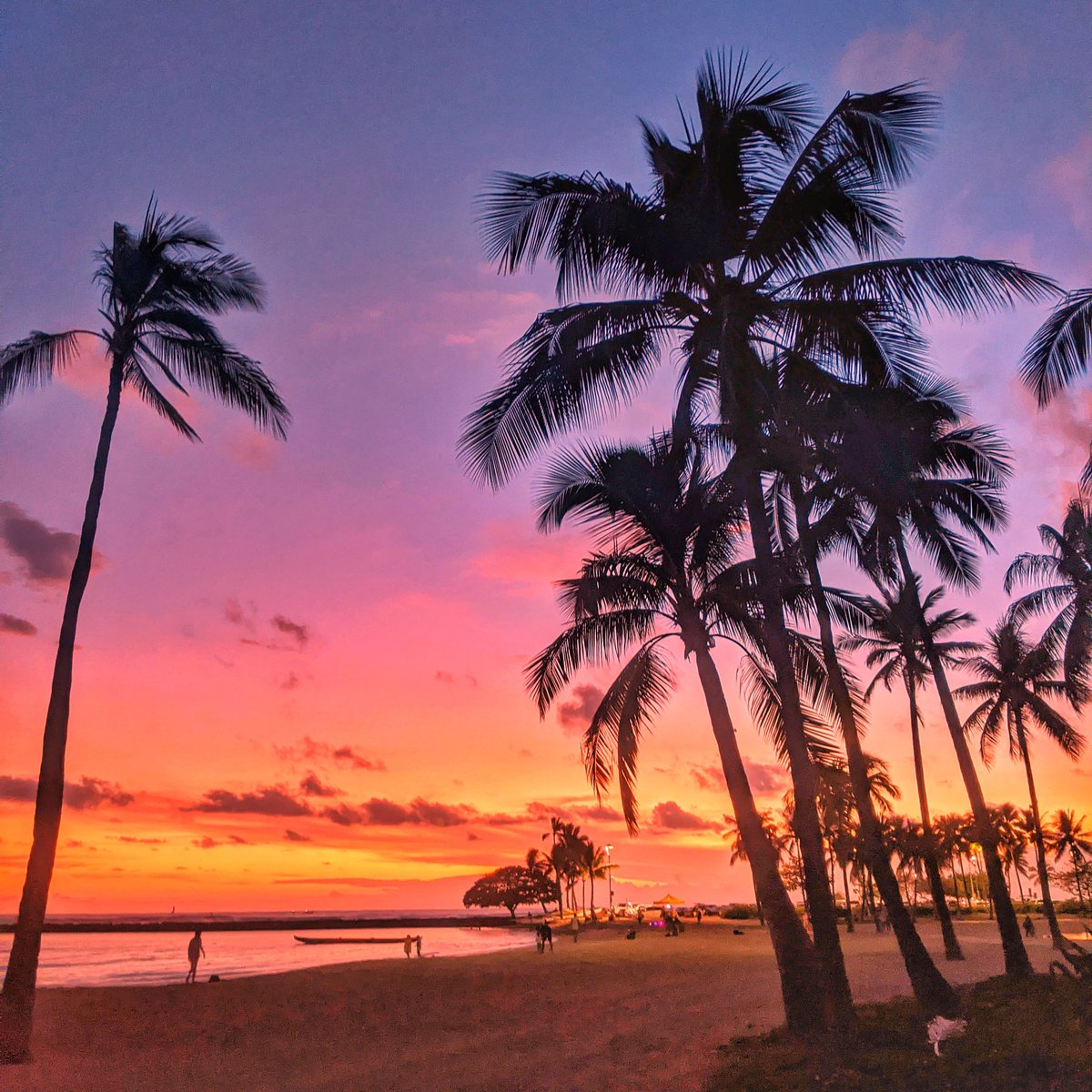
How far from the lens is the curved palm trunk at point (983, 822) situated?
53.0 ft

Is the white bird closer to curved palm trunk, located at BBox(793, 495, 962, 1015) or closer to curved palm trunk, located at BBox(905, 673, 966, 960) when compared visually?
curved palm trunk, located at BBox(793, 495, 962, 1015)

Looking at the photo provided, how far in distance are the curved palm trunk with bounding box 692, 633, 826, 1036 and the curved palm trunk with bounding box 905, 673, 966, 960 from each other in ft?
24.3

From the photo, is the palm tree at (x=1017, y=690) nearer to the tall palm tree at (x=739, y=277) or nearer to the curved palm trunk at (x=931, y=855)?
Result: the curved palm trunk at (x=931, y=855)

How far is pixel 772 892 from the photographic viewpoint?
11922mm

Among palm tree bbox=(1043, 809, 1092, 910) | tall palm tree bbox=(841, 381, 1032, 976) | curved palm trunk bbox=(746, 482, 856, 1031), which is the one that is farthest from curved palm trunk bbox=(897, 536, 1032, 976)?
palm tree bbox=(1043, 809, 1092, 910)

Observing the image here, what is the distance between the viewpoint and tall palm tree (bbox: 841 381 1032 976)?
12.8 meters

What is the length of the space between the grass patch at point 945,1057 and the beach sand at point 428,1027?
933 mm

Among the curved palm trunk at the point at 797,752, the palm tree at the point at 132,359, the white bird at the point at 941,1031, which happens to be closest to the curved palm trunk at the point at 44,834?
the palm tree at the point at 132,359

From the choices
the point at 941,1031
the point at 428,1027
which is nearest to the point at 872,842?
the point at 941,1031

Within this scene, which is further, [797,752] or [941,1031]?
[797,752]

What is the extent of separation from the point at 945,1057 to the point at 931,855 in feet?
31.7

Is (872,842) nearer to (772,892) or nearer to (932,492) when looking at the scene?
(772,892)

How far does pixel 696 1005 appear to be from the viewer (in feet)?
56.4

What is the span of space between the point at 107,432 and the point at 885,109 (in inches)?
507
